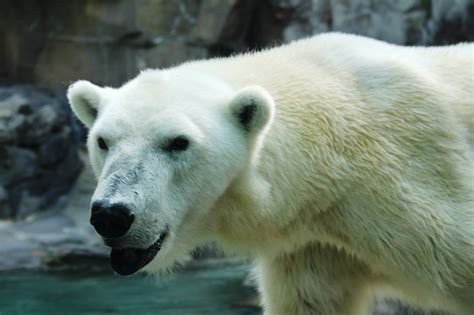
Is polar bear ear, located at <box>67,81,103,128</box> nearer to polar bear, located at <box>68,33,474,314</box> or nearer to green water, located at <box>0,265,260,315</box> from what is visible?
polar bear, located at <box>68,33,474,314</box>

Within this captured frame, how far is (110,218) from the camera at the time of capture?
3078 mm

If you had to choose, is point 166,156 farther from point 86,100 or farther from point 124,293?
point 124,293

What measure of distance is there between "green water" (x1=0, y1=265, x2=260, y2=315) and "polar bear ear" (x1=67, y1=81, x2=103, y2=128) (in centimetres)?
331

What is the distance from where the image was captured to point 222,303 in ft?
23.3

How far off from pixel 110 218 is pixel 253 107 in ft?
2.43

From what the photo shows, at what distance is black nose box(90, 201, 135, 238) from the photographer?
10.0 ft

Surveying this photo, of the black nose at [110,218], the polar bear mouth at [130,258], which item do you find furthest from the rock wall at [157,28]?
the black nose at [110,218]

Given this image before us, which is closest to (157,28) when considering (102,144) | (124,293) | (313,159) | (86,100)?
(124,293)

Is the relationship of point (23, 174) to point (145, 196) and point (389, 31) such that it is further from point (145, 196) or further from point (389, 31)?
point (145, 196)

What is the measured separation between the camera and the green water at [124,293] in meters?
7.03

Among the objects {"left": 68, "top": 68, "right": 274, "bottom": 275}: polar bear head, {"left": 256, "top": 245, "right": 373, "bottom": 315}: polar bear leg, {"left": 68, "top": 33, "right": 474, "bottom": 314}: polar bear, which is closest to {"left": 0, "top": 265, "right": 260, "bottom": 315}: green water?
{"left": 256, "top": 245, "right": 373, "bottom": 315}: polar bear leg

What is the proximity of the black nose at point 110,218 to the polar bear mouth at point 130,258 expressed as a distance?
0.17 m

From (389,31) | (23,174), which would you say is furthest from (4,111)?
(389,31)

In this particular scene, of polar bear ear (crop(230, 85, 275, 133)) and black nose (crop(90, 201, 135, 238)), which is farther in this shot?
polar bear ear (crop(230, 85, 275, 133))
